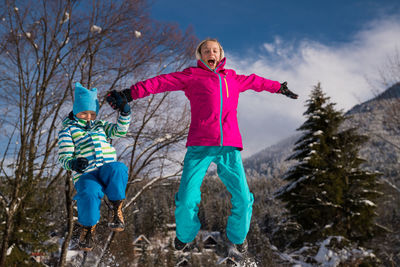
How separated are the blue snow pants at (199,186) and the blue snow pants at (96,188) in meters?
0.55

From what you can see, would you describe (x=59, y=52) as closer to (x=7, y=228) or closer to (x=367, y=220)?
(x=7, y=228)

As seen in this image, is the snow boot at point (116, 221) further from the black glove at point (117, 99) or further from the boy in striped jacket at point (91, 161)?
the black glove at point (117, 99)

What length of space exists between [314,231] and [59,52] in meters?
12.6

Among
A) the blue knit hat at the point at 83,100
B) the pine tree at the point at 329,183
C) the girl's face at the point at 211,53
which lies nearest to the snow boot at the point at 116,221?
the blue knit hat at the point at 83,100

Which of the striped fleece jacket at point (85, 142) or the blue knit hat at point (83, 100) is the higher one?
the blue knit hat at point (83, 100)

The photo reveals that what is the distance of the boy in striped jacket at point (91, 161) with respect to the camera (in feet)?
8.75

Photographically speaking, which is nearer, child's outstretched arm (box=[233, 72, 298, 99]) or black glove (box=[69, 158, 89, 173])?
black glove (box=[69, 158, 89, 173])

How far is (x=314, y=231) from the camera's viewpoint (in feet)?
45.9

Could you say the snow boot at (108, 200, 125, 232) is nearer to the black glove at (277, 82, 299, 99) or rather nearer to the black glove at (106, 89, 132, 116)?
the black glove at (106, 89, 132, 116)

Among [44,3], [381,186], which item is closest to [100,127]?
[44,3]

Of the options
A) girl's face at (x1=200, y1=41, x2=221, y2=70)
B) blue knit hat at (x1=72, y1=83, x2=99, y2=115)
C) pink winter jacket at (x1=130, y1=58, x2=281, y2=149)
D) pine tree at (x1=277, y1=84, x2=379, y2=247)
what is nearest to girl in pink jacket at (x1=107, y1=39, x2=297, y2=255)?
pink winter jacket at (x1=130, y1=58, x2=281, y2=149)

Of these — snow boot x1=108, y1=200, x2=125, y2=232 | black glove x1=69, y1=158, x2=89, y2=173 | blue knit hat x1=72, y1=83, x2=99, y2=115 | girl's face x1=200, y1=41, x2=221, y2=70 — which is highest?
girl's face x1=200, y1=41, x2=221, y2=70

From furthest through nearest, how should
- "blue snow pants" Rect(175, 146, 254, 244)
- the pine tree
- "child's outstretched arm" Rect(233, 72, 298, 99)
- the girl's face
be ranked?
1. the pine tree
2. "child's outstretched arm" Rect(233, 72, 298, 99)
3. the girl's face
4. "blue snow pants" Rect(175, 146, 254, 244)

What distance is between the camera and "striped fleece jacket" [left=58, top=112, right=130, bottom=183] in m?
2.84
